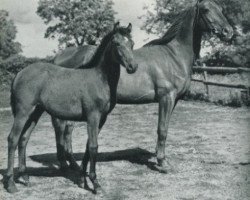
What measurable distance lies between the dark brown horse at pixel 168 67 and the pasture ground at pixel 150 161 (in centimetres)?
54

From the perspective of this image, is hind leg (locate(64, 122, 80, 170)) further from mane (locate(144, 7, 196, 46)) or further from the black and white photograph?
mane (locate(144, 7, 196, 46))

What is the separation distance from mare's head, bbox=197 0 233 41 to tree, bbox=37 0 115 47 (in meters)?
45.4

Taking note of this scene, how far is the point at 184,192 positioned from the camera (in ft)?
16.5

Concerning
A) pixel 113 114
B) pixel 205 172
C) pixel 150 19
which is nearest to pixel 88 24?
pixel 150 19

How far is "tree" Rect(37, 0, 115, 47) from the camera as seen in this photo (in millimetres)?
51688

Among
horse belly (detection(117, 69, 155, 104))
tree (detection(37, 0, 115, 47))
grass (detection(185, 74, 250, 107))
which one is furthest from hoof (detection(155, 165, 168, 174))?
tree (detection(37, 0, 115, 47))


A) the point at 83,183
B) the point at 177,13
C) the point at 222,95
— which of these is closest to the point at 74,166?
the point at 83,183

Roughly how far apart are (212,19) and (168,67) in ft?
3.49

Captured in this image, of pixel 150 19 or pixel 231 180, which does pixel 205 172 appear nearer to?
pixel 231 180

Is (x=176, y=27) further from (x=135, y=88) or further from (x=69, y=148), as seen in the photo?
(x=69, y=148)

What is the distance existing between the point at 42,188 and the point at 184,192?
Result: 77.7 inches

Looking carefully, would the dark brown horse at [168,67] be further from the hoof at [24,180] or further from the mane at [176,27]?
the hoof at [24,180]

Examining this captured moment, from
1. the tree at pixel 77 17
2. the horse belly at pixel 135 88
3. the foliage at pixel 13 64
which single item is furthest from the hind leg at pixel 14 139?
the tree at pixel 77 17

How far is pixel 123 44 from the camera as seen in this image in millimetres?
4781
